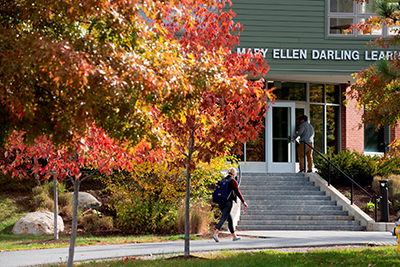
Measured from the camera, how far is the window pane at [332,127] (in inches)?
834

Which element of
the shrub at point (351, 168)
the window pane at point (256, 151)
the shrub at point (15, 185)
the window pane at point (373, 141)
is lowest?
the shrub at point (15, 185)

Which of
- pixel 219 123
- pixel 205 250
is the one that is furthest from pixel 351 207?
pixel 219 123

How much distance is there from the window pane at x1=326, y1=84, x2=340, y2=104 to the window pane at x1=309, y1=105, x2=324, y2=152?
55 centimetres

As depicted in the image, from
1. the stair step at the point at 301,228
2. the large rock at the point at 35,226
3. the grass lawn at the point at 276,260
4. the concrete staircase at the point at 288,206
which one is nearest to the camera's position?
the grass lawn at the point at 276,260

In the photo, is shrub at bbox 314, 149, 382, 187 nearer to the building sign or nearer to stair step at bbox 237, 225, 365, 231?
the building sign

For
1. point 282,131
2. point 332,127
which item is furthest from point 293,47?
point 332,127

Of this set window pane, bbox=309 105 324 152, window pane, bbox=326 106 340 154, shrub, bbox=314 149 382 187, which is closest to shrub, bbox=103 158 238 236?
shrub, bbox=314 149 382 187

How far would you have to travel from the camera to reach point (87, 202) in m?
15.2

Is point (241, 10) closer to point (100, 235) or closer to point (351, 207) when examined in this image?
point (351, 207)

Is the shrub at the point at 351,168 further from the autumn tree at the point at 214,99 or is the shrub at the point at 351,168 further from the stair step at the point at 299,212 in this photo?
the autumn tree at the point at 214,99

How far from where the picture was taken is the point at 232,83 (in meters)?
6.82

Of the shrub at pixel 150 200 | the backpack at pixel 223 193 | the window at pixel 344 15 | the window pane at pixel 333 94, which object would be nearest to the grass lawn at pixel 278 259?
the backpack at pixel 223 193

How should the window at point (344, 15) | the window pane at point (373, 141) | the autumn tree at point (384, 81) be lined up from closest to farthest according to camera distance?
the autumn tree at point (384, 81) → the window at point (344, 15) → the window pane at point (373, 141)

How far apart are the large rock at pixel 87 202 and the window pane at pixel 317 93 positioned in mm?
10066
